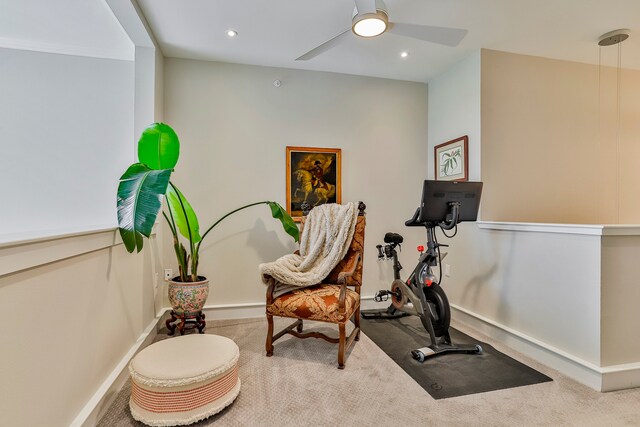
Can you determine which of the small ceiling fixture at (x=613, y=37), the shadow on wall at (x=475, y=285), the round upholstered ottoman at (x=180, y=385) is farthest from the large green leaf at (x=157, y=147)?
the small ceiling fixture at (x=613, y=37)

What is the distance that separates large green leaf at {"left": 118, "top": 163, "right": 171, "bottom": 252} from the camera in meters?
1.70

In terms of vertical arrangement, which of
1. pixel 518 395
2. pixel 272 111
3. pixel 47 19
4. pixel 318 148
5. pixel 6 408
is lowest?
pixel 518 395

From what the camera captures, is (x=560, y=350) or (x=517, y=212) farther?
(x=517, y=212)

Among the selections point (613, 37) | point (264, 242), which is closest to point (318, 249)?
point (264, 242)

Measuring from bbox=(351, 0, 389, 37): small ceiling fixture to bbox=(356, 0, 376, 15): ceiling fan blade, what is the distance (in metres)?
0.02

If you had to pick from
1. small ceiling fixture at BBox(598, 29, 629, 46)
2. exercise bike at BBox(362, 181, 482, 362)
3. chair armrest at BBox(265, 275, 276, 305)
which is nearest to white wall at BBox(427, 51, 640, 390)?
small ceiling fixture at BBox(598, 29, 629, 46)

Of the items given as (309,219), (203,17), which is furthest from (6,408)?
(203,17)

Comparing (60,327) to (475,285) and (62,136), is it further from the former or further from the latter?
(475,285)

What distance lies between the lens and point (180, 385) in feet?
5.22

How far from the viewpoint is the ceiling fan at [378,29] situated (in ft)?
6.55

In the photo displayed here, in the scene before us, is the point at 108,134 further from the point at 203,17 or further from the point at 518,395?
the point at 518,395

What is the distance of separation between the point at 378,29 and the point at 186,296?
2482 millimetres

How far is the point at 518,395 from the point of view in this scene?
1944 millimetres

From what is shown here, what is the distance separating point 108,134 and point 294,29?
198cm
